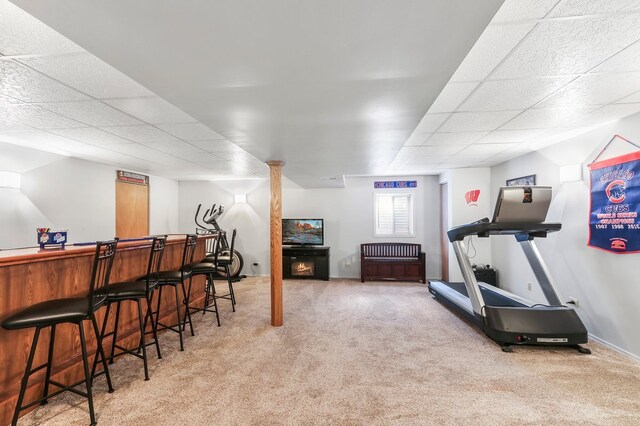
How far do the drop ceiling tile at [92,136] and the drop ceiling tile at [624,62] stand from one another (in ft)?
15.4

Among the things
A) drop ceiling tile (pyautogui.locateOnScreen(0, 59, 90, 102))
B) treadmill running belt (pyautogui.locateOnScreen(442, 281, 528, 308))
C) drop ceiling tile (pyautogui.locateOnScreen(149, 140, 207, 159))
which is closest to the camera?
drop ceiling tile (pyautogui.locateOnScreen(0, 59, 90, 102))

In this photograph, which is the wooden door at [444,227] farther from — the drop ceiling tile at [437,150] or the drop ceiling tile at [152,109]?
the drop ceiling tile at [152,109]

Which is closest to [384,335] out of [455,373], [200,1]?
[455,373]

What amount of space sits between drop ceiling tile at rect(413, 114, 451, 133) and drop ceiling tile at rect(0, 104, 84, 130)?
371 cm

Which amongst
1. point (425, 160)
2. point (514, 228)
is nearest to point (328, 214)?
A: point (425, 160)

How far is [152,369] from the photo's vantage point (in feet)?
8.72

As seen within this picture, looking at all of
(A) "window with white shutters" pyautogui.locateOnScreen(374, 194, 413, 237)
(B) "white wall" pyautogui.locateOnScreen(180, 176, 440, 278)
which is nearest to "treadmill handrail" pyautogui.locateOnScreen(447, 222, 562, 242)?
(B) "white wall" pyautogui.locateOnScreen(180, 176, 440, 278)

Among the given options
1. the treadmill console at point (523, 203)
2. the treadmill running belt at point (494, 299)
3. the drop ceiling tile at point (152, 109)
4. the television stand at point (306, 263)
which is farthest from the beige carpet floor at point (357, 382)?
the television stand at point (306, 263)

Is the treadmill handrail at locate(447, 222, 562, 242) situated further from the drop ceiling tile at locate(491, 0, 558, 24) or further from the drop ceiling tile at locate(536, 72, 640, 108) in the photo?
the drop ceiling tile at locate(491, 0, 558, 24)

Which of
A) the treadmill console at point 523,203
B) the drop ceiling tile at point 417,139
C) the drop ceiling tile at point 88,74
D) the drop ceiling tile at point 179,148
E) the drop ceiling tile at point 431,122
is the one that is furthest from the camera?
the drop ceiling tile at point 179,148

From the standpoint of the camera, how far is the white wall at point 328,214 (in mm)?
6859

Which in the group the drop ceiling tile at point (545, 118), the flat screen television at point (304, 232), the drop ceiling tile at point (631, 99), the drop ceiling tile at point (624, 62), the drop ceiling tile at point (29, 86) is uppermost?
the drop ceiling tile at point (29, 86)

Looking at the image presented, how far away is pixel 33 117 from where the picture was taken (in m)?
2.91

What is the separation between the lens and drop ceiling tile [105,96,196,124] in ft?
8.21
